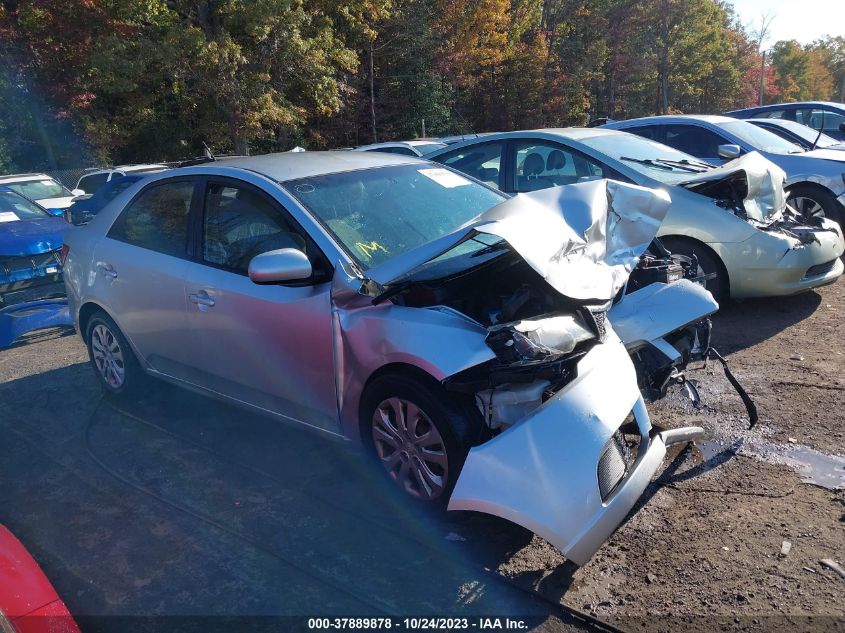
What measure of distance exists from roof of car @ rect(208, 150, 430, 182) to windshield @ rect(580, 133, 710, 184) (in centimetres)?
269

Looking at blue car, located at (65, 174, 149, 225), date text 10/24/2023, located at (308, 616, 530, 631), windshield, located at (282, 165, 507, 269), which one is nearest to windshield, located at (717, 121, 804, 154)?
windshield, located at (282, 165, 507, 269)

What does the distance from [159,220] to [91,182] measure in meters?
14.1

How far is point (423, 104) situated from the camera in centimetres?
2784

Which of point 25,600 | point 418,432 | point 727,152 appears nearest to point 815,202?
point 727,152

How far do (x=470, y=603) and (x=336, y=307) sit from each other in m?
1.55

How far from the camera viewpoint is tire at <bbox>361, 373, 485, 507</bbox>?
127 inches

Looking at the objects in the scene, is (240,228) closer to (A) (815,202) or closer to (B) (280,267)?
(B) (280,267)

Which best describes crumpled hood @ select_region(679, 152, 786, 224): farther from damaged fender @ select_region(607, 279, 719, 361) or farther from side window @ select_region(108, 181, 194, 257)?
side window @ select_region(108, 181, 194, 257)

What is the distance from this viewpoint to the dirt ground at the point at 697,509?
283 cm

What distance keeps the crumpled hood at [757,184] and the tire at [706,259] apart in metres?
0.46

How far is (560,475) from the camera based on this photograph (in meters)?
2.79

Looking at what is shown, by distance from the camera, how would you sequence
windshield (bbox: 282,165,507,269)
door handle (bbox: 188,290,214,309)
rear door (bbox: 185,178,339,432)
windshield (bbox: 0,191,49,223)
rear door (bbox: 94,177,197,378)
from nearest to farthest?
rear door (bbox: 185,178,339,432) → windshield (bbox: 282,165,507,269) → door handle (bbox: 188,290,214,309) → rear door (bbox: 94,177,197,378) → windshield (bbox: 0,191,49,223)

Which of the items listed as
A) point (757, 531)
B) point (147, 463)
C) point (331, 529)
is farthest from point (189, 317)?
point (757, 531)

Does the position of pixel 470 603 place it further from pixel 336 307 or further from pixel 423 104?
pixel 423 104
